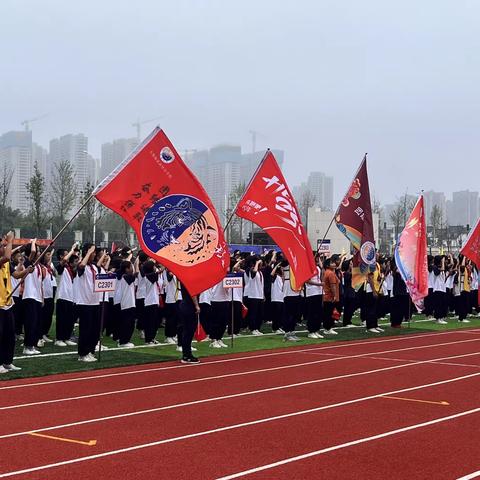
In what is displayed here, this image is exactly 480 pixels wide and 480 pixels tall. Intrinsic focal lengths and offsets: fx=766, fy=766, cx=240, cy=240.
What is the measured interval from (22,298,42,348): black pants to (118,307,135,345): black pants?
1.81m

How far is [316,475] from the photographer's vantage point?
5.88 metres

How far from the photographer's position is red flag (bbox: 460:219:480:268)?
20984mm

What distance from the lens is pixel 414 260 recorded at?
63.0 feet

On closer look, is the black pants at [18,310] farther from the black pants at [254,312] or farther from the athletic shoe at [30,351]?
the black pants at [254,312]

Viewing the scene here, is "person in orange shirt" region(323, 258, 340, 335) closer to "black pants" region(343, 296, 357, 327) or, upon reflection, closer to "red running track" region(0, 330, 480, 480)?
"black pants" region(343, 296, 357, 327)

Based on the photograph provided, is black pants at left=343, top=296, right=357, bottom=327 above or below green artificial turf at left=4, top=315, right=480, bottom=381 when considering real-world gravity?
above

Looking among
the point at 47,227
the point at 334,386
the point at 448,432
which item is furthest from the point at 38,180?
the point at 448,432

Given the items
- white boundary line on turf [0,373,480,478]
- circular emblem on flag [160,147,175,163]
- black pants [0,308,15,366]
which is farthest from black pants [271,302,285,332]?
black pants [0,308,15,366]

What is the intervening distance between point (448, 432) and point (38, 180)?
32.5m

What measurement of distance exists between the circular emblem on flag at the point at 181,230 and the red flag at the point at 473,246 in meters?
11.1

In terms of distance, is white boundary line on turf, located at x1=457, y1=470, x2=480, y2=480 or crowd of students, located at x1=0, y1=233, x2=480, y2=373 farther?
crowd of students, located at x1=0, y1=233, x2=480, y2=373

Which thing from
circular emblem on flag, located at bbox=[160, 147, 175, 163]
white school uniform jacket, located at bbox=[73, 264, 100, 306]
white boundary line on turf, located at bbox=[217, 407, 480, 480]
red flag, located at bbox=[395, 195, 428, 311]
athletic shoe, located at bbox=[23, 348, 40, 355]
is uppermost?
circular emblem on flag, located at bbox=[160, 147, 175, 163]

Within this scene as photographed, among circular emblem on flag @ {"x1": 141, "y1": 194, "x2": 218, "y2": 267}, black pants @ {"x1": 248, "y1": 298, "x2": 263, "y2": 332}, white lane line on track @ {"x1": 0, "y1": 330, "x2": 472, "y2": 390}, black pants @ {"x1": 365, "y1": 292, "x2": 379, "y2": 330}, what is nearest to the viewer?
white lane line on track @ {"x1": 0, "y1": 330, "x2": 472, "y2": 390}

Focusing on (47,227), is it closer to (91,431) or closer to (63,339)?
(63,339)
